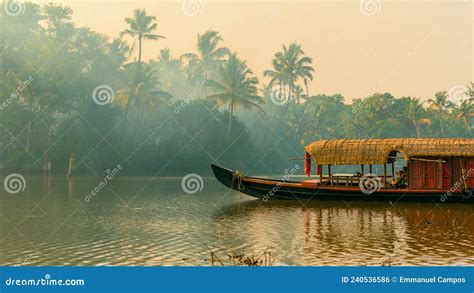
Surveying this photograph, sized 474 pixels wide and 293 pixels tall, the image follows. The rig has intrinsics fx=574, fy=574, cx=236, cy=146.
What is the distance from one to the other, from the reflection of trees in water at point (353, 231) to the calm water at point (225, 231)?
0.08 ft

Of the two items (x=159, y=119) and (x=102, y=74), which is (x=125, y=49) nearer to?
(x=102, y=74)

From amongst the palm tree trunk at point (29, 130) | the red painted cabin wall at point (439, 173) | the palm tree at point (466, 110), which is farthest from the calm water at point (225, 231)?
the palm tree at point (466, 110)

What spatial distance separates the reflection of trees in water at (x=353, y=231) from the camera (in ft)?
43.9

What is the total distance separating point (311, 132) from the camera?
69.8m

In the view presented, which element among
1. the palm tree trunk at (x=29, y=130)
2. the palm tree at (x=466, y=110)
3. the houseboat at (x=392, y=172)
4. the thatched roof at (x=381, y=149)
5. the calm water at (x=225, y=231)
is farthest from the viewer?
the palm tree at (x=466, y=110)

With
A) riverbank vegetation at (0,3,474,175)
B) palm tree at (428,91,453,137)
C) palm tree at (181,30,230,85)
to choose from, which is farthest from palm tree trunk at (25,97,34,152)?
palm tree at (428,91,453,137)

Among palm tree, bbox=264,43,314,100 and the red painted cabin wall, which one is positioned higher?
palm tree, bbox=264,43,314,100

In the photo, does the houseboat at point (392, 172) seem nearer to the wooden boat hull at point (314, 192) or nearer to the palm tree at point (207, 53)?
the wooden boat hull at point (314, 192)

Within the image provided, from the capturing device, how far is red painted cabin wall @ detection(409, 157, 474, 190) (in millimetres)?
24859

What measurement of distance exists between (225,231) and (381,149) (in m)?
10.7

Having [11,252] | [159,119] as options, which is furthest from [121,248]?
[159,119]

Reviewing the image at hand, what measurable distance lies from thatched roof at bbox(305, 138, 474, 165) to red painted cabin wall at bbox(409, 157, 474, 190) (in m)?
0.58

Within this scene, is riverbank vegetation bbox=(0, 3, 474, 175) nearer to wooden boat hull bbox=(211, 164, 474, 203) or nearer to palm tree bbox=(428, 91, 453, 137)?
palm tree bbox=(428, 91, 453, 137)

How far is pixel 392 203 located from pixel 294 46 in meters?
36.0
